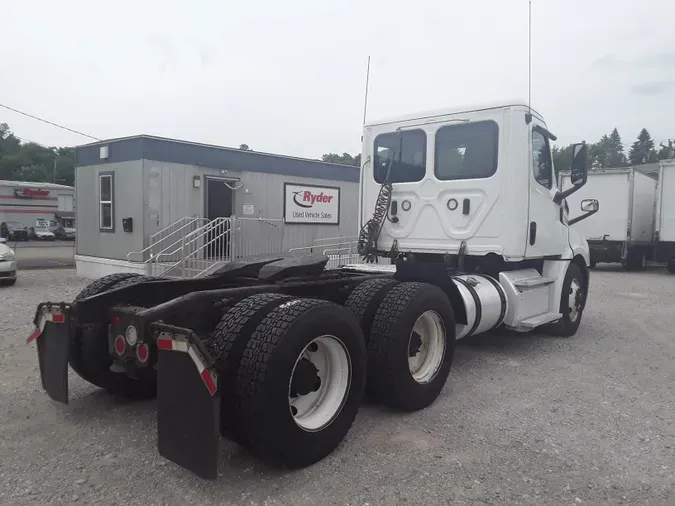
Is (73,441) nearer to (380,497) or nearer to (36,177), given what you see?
(380,497)

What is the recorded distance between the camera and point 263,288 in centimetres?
423

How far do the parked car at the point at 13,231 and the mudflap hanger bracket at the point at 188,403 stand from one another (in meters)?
38.1

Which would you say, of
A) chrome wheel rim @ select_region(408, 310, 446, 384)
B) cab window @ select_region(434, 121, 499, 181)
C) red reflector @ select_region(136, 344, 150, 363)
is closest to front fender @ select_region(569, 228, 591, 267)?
cab window @ select_region(434, 121, 499, 181)

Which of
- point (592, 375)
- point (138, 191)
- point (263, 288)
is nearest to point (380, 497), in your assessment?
point (263, 288)

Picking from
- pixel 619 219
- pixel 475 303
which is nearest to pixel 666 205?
pixel 619 219

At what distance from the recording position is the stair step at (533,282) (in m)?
6.26

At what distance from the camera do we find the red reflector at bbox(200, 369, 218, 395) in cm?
287

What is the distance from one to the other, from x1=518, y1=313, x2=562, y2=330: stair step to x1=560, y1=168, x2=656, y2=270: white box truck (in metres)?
12.9

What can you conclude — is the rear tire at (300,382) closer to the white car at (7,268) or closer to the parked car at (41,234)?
the white car at (7,268)

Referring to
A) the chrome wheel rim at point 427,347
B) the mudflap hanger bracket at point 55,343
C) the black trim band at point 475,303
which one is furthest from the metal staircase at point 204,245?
the mudflap hanger bracket at point 55,343

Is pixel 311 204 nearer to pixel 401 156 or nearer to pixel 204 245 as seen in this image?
pixel 204 245

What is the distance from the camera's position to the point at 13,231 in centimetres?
3544

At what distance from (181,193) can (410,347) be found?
28.4 feet

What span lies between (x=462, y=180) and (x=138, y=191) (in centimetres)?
772
